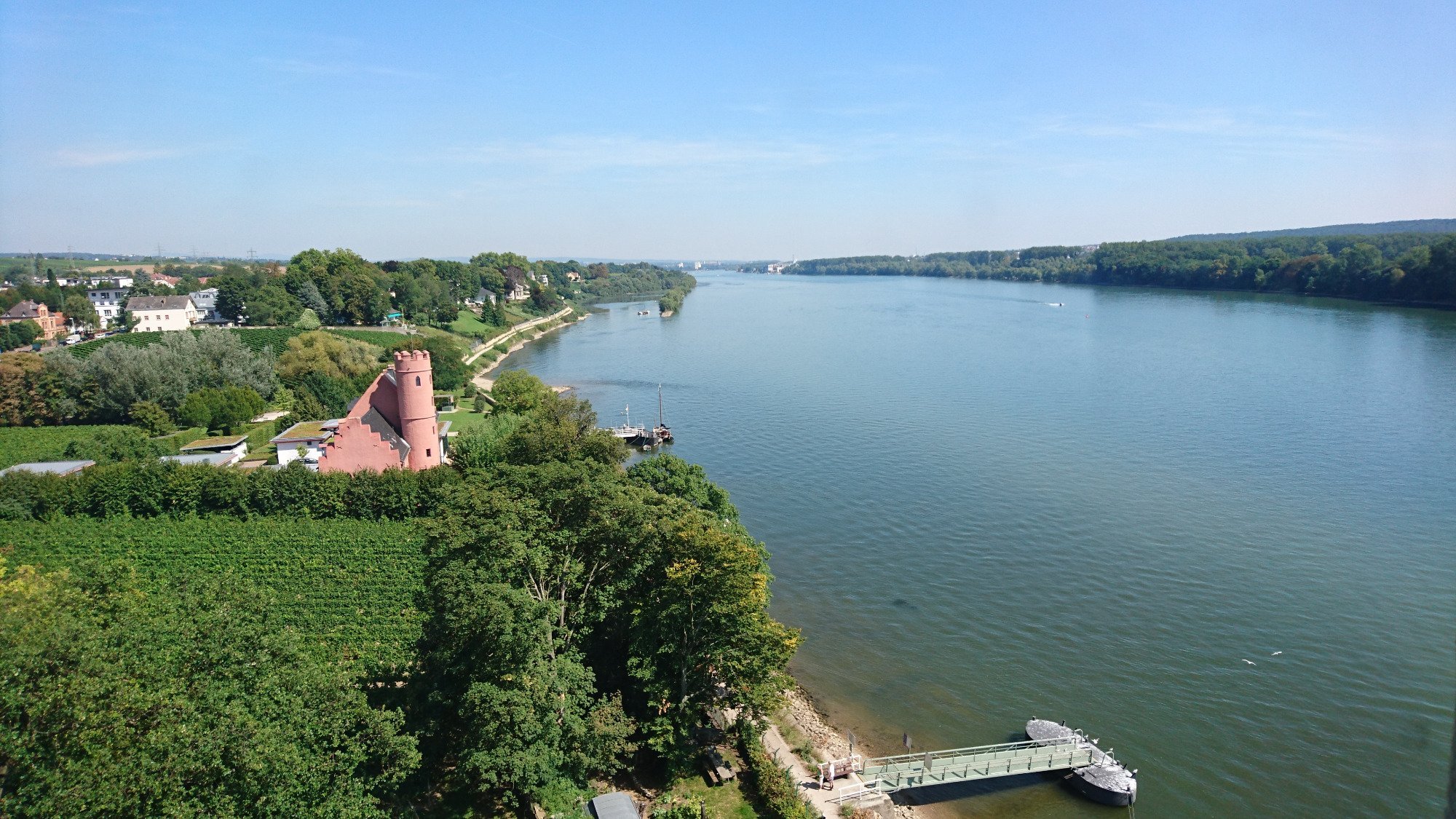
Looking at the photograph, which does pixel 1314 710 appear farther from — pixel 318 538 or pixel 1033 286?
pixel 1033 286

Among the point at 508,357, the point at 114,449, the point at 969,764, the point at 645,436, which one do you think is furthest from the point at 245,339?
the point at 969,764

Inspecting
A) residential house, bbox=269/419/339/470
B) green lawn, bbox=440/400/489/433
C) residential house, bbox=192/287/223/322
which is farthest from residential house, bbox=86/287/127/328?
residential house, bbox=269/419/339/470

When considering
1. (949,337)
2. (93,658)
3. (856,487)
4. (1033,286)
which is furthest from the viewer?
(1033,286)

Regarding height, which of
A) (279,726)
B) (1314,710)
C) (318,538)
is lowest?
(1314,710)

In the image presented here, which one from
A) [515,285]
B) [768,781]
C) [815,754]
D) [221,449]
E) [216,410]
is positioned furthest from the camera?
[515,285]

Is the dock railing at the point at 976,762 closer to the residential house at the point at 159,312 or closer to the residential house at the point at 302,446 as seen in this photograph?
the residential house at the point at 302,446

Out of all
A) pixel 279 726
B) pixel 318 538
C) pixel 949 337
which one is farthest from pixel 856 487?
pixel 949 337

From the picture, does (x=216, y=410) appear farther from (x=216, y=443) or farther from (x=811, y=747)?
(x=811, y=747)
